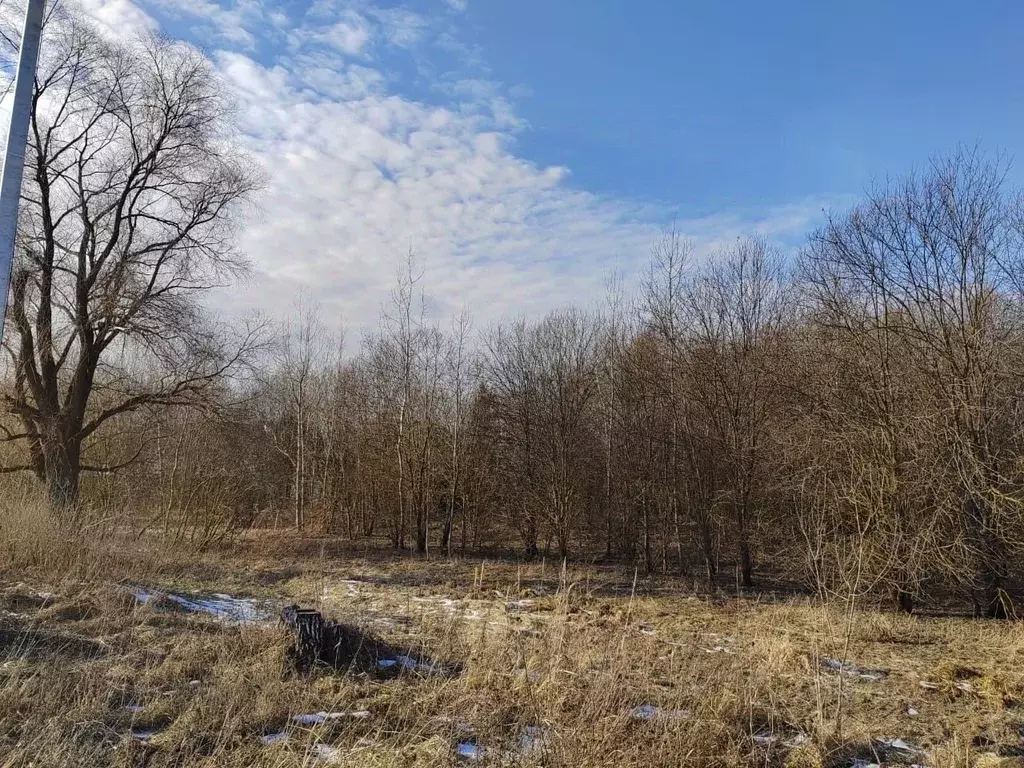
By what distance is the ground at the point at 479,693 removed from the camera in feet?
14.0

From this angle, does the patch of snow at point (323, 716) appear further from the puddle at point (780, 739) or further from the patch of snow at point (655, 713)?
the puddle at point (780, 739)

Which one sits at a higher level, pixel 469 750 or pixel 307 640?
pixel 307 640

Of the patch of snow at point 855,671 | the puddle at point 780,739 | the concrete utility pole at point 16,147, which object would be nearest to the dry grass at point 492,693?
the puddle at point 780,739

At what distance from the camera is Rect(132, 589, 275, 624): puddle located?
820cm

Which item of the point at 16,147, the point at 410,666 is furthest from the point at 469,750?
the point at 16,147

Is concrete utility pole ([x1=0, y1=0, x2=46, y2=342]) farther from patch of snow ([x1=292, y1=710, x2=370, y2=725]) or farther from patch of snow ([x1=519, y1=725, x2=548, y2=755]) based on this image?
patch of snow ([x1=519, y1=725, x2=548, y2=755])

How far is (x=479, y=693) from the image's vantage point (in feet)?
17.1

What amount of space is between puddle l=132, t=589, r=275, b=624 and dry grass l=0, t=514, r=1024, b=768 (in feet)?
1.02

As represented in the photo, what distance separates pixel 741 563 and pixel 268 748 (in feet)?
45.1

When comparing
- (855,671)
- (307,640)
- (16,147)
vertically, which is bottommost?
(855,671)

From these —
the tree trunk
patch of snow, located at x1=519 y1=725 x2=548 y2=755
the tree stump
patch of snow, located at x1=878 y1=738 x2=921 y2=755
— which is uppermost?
the tree trunk

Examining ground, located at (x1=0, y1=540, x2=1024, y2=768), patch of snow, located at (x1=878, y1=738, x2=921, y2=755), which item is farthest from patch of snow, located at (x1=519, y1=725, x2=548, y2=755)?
patch of snow, located at (x1=878, y1=738, x2=921, y2=755)

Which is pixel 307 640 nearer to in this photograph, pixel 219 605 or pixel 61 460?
pixel 219 605

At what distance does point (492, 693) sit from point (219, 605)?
563cm
